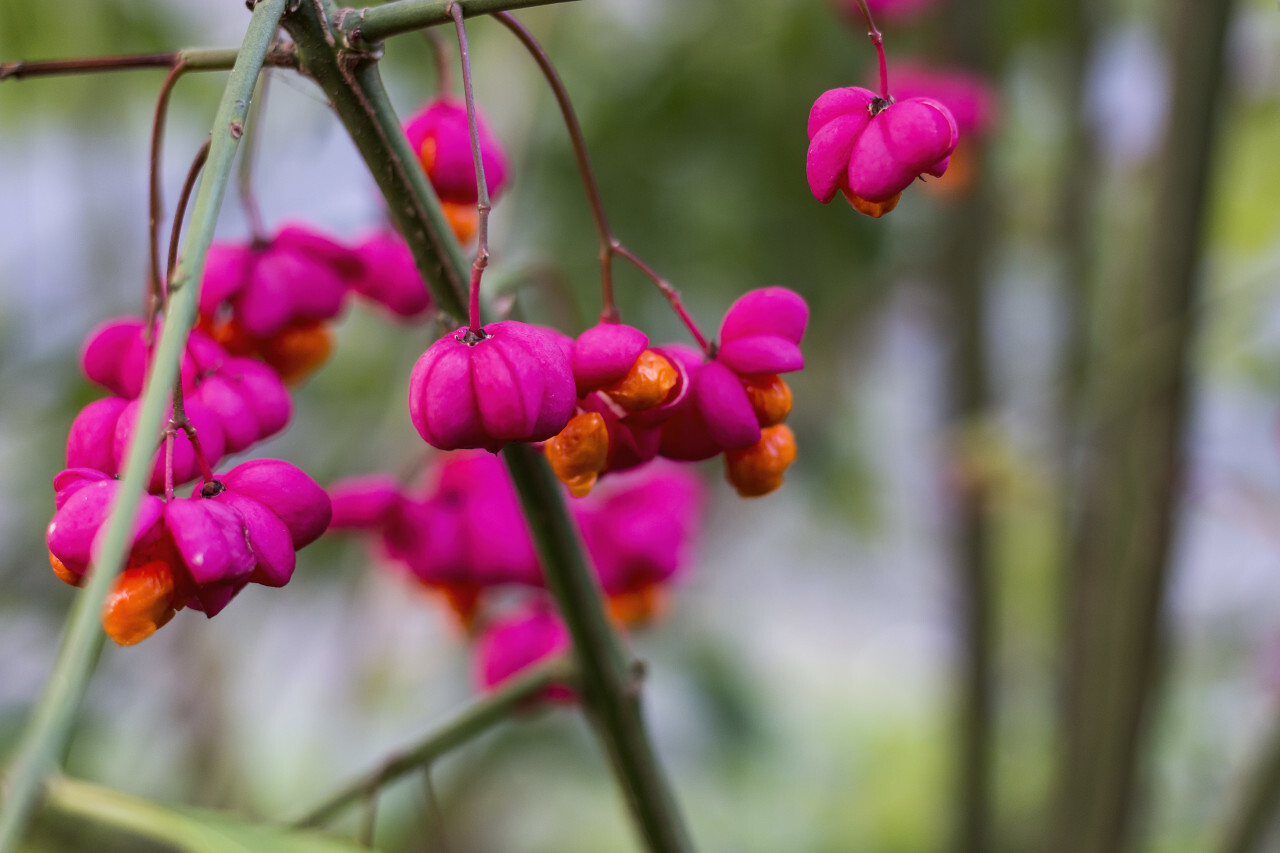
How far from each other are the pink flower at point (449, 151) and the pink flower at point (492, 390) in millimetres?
114

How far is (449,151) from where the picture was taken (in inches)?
14.0

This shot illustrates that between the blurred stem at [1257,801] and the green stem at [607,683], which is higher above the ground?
the green stem at [607,683]

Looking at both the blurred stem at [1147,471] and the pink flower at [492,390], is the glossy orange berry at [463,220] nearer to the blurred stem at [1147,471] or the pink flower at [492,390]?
the pink flower at [492,390]

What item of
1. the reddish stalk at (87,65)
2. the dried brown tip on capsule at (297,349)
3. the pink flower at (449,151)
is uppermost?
the reddish stalk at (87,65)

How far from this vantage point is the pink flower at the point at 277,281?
0.36 m

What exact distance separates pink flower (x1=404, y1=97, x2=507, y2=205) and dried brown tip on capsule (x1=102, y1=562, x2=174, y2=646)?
0.16 metres

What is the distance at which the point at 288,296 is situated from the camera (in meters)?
0.36

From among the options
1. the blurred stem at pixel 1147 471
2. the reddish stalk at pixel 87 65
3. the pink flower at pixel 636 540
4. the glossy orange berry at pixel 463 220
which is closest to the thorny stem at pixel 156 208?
the reddish stalk at pixel 87 65

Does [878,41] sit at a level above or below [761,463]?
above

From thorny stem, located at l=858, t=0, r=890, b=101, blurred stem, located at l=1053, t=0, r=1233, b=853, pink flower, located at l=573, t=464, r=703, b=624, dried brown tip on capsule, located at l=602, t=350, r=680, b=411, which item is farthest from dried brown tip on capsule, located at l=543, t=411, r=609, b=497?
blurred stem, located at l=1053, t=0, r=1233, b=853

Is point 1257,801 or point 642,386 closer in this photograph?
point 642,386

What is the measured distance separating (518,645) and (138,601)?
297 millimetres

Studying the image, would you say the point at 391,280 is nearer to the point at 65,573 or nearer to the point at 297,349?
the point at 297,349

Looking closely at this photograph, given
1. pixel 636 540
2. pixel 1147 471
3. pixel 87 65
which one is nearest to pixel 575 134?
pixel 87 65
